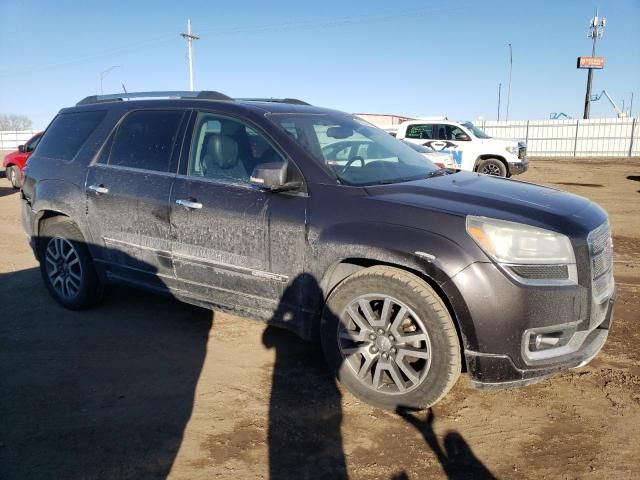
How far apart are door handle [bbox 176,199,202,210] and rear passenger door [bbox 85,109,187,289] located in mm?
154

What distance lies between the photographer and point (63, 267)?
4773mm

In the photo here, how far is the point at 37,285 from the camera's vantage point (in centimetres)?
562

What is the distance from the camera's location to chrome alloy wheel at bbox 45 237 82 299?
468cm

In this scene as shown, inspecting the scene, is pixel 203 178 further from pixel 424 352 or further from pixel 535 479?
pixel 535 479

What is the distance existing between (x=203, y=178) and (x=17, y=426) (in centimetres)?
196

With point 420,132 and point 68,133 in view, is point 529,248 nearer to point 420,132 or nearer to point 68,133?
point 68,133

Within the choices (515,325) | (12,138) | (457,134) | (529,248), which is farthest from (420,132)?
(12,138)

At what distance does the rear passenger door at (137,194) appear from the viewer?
3963 millimetres

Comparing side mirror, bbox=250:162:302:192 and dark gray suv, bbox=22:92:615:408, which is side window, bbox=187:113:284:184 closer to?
dark gray suv, bbox=22:92:615:408

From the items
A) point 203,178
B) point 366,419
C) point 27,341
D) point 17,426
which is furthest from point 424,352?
point 27,341

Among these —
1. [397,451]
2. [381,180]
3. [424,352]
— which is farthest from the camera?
[381,180]

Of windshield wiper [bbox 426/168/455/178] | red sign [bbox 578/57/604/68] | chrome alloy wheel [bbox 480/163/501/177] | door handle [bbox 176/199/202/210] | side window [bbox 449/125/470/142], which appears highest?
red sign [bbox 578/57/604/68]

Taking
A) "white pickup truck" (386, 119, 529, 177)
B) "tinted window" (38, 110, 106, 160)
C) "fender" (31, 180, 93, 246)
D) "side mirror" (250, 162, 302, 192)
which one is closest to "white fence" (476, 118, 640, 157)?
"white pickup truck" (386, 119, 529, 177)

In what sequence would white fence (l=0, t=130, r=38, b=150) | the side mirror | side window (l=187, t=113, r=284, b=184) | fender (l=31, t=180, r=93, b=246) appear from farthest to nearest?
white fence (l=0, t=130, r=38, b=150) < fender (l=31, t=180, r=93, b=246) < side window (l=187, t=113, r=284, b=184) < the side mirror
